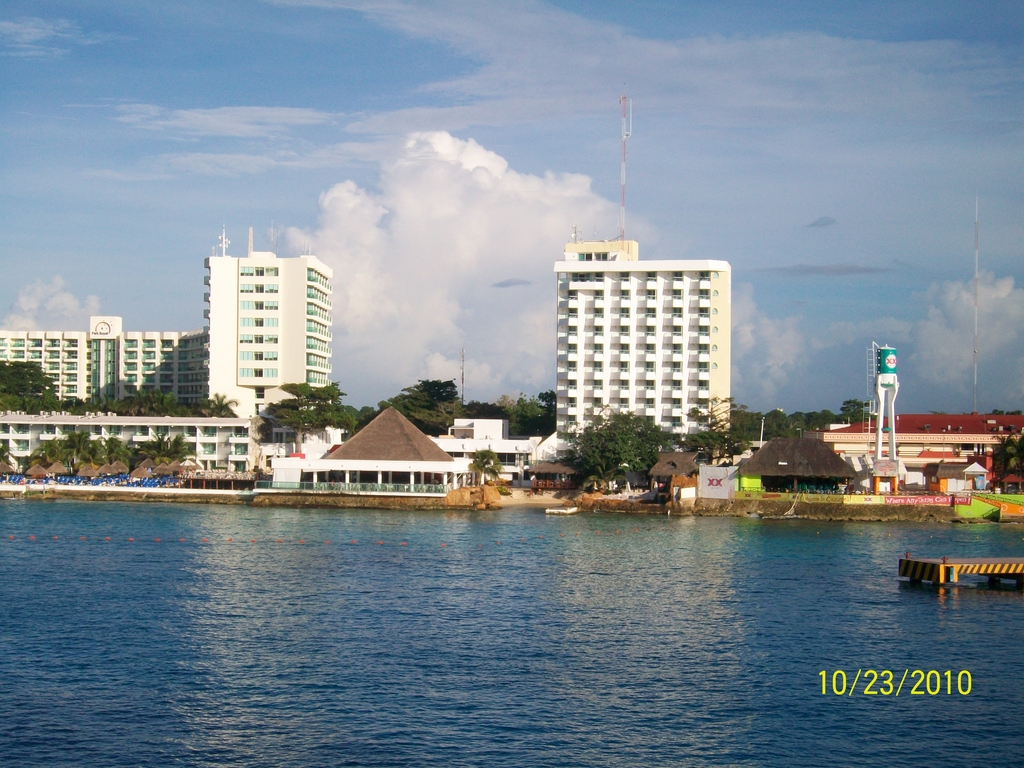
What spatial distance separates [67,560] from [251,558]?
9.00 metres

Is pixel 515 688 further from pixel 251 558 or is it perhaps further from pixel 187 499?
pixel 187 499

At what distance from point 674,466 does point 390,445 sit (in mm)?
23397

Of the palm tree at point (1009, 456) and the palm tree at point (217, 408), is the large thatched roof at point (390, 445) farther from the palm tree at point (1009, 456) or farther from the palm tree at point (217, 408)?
the palm tree at point (1009, 456)

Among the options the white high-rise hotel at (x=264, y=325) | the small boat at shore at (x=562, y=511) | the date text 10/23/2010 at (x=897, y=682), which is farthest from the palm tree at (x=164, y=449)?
the date text 10/23/2010 at (x=897, y=682)

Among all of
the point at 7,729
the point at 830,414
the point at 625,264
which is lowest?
the point at 7,729

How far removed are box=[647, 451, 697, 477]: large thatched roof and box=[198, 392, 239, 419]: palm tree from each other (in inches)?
1856

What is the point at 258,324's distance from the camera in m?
117

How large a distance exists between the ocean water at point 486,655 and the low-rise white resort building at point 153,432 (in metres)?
45.6

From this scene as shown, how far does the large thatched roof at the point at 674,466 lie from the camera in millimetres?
84812

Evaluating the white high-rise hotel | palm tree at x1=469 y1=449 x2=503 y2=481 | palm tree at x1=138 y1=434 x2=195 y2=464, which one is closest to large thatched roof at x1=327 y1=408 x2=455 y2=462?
palm tree at x1=469 y1=449 x2=503 y2=481

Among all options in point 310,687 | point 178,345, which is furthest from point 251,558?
point 178,345

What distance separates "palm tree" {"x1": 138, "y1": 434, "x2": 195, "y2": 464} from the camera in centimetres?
9781

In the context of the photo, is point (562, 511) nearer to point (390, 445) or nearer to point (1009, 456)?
point (390, 445)

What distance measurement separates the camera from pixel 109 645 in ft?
111
